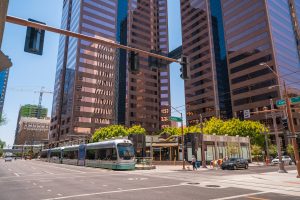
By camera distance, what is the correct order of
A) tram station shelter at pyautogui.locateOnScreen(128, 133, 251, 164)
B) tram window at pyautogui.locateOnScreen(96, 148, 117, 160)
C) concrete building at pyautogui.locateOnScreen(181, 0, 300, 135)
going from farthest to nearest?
concrete building at pyautogui.locateOnScreen(181, 0, 300, 135) → tram station shelter at pyautogui.locateOnScreen(128, 133, 251, 164) → tram window at pyautogui.locateOnScreen(96, 148, 117, 160)

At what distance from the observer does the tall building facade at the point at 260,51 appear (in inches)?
3113

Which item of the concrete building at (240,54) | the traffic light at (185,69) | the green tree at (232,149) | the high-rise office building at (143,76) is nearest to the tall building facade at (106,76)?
the high-rise office building at (143,76)

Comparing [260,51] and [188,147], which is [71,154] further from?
[260,51]

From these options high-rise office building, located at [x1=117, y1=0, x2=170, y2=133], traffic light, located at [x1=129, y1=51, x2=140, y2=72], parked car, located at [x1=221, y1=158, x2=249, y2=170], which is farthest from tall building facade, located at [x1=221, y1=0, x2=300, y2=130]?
traffic light, located at [x1=129, y1=51, x2=140, y2=72]

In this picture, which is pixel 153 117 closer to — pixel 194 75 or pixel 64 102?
pixel 194 75

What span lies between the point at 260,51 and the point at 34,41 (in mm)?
87429

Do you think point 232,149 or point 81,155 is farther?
point 232,149

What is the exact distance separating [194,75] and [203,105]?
53.4 ft

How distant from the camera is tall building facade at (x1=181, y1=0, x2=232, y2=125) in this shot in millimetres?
102500

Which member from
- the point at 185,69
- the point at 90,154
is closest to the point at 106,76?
the point at 90,154

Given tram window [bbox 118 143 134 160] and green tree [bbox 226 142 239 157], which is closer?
tram window [bbox 118 143 134 160]

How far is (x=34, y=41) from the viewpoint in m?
7.60

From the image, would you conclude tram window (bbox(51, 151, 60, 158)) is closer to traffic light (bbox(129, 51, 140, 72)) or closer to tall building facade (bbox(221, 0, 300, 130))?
traffic light (bbox(129, 51, 140, 72))

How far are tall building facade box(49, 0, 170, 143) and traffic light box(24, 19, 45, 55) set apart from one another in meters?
86.1
